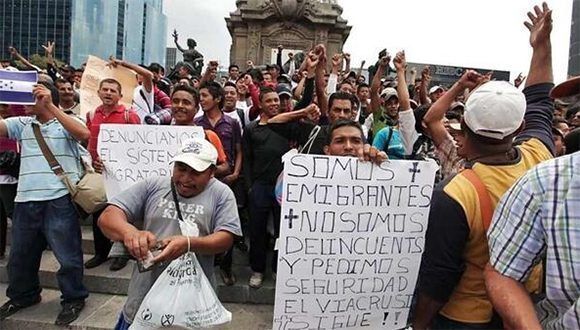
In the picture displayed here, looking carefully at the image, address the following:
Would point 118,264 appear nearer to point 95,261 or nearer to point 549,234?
point 95,261

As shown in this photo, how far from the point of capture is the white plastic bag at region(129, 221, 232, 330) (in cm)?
223

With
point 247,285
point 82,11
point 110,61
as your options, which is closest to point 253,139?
point 247,285

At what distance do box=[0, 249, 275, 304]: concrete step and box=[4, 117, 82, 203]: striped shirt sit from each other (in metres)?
1.06

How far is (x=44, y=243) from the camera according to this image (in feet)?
13.2

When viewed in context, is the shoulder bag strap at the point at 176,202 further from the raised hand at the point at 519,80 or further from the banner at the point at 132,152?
the raised hand at the point at 519,80

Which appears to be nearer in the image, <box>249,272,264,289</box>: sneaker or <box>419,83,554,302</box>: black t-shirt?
<box>419,83,554,302</box>: black t-shirt

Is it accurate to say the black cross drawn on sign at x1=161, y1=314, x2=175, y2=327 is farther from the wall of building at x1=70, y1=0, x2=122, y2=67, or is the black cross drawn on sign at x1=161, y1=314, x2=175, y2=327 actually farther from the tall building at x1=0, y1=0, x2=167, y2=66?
the wall of building at x1=70, y1=0, x2=122, y2=67

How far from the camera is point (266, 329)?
156 inches

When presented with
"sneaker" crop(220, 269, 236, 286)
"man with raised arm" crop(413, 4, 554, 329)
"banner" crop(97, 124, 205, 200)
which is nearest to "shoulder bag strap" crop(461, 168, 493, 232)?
"man with raised arm" crop(413, 4, 554, 329)

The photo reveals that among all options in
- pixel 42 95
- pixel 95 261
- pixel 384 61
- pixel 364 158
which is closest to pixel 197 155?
pixel 364 158

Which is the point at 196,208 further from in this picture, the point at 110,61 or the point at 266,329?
the point at 110,61

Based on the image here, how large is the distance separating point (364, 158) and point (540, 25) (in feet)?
3.82

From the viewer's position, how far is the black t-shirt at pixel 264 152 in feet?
14.1

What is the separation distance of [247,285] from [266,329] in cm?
57
